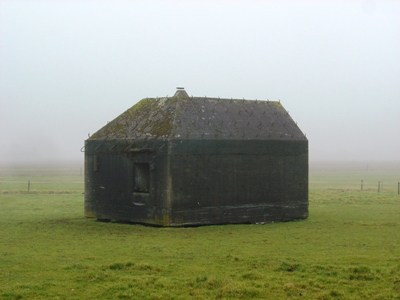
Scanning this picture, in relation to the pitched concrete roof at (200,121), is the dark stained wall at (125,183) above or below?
below

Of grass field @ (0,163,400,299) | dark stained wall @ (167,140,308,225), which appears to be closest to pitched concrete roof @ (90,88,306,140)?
dark stained wall @ (167,140,308,225)

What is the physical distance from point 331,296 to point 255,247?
588 centimetres

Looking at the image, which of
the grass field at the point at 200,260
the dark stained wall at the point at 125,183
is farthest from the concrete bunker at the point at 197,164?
Result: the grass field at the point at 200,260

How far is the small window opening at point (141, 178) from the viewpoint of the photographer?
2408 cm

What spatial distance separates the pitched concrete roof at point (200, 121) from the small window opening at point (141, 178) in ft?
3.61

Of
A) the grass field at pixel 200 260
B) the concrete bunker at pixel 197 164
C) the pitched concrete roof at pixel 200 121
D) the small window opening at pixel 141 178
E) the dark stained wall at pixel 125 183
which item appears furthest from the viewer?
the pitched concrete roof at pixel 200 121

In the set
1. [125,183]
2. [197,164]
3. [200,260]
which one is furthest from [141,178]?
[200,260]

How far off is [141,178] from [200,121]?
3.11 meters

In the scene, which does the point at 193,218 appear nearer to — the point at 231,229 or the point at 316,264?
the point at 231,229

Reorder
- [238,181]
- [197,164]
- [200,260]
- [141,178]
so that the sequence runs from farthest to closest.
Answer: [238,181] → [141,178] → [197,164] → [200,260]

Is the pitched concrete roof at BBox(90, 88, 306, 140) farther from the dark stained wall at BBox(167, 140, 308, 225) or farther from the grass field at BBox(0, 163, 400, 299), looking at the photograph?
the grass field at BBox(0, 163, 400, 299)

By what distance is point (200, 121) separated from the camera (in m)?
24.6

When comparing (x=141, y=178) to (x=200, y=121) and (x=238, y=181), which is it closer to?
(x=200, y=121)

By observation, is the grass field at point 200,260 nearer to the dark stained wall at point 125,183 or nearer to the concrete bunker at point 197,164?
the dark stained wall at point 125,183
